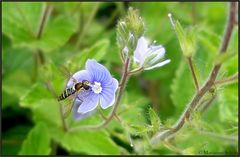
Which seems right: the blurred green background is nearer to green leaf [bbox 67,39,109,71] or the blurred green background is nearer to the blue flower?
green leaf [bbox 67,39,109,71]

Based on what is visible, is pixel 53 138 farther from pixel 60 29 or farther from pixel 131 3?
pixel 131 3

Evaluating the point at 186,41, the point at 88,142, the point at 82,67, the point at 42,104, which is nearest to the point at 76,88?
the point at 186,41

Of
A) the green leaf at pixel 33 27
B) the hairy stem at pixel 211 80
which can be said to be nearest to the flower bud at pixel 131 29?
the hairy stem at pixel 211 80

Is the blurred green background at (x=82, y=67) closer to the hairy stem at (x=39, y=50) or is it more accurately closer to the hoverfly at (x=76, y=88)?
the hairy stem at (x=39, y=50)

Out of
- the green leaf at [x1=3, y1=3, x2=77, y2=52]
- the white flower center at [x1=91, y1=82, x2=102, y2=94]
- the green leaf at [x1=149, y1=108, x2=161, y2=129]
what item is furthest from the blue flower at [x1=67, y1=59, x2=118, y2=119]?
the green leaf at [x1=3, y1=3, x2=77, y2=52]


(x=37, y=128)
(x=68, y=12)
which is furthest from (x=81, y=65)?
(x=68, y=12)
